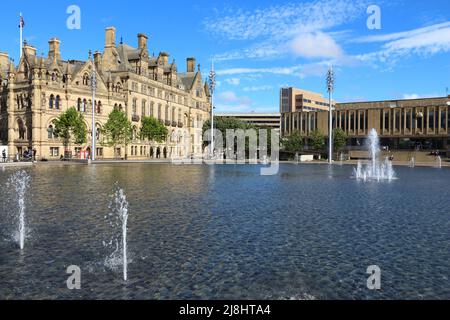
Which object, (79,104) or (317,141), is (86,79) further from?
(317,141)

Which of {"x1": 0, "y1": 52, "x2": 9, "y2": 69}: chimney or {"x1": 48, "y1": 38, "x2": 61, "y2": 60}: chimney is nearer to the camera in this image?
{"x1": 48, "y1": 38, "x2": 61, "y2": 60}: chimney

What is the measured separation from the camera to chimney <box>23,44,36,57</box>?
72.2 meters

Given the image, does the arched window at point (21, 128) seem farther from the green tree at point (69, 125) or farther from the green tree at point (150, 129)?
the green tree at point (150, 129)

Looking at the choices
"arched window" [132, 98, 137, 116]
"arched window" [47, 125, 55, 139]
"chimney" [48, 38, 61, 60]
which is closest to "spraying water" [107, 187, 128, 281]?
"arched window" [47, 125, 55, 139]

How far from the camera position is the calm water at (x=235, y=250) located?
890cm

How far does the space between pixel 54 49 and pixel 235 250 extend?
7499 cm

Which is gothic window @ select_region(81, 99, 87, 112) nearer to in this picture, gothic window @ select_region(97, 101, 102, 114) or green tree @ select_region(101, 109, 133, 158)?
gothic window @ select_region(97, 101, 102, 114)

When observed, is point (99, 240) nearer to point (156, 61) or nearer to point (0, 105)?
point (0, 105)

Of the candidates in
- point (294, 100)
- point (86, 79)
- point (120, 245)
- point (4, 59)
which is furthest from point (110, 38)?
point (294, 100)

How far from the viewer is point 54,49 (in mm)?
76000

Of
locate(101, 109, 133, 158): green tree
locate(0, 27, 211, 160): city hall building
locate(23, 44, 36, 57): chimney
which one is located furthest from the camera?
locate(101, 109, 133, 158): green tree

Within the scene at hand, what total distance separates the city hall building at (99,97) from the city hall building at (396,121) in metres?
38.8

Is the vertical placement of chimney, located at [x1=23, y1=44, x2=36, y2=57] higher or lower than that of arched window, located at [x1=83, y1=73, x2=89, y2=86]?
higher

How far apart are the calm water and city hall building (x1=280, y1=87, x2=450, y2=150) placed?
85.6 metres
